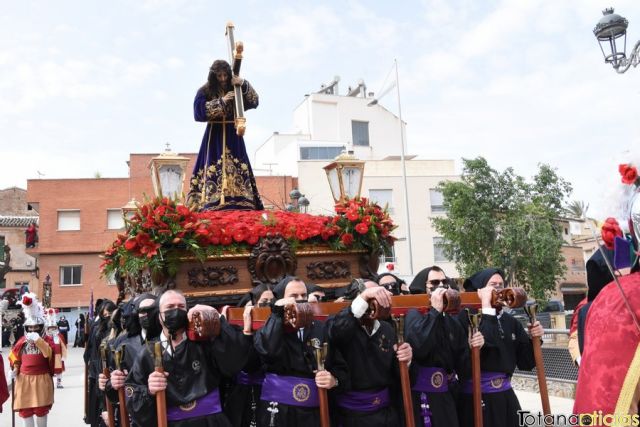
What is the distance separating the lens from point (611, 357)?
2.71 m

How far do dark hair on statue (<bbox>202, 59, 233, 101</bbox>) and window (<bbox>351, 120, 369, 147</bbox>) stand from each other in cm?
3204

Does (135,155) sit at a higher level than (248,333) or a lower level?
higher

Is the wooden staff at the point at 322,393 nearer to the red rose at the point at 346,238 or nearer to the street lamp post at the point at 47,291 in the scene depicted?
the red rose at the point at 346,238

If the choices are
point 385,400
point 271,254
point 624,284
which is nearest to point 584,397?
point 624,284

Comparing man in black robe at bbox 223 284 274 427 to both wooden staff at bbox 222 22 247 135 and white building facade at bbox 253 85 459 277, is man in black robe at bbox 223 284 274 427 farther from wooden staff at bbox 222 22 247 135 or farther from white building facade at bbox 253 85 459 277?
white building facade at bbox 253 85 459 277

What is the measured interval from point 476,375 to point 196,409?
7.13 ft

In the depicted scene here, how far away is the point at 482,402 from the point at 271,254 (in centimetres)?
242

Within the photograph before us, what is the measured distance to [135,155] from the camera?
119 feet

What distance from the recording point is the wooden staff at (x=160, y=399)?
12.5ft

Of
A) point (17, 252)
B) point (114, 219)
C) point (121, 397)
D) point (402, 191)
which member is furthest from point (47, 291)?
point (121, 397)

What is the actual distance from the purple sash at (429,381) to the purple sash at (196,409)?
5.54 ft

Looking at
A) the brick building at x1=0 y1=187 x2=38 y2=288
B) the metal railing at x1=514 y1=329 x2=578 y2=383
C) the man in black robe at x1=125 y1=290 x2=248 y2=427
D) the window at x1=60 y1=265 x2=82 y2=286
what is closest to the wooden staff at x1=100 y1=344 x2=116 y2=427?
the man in black robe at x1=125 y1=290 x2=248 y2=427

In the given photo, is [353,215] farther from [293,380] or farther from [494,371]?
[293,380]

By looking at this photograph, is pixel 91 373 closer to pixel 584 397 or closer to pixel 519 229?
pixel 584 397
